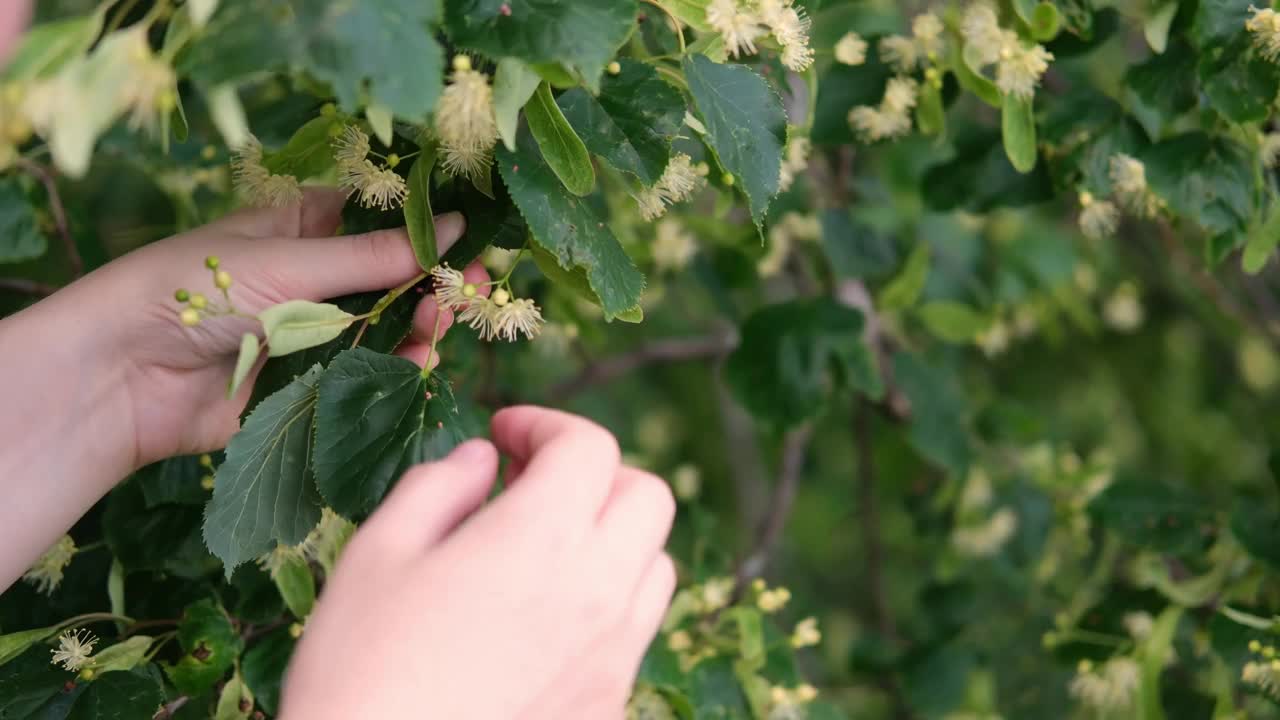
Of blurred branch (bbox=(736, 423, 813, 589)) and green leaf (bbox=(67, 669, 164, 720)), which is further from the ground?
green leaf (bbox=(67, 669, 164, 720))

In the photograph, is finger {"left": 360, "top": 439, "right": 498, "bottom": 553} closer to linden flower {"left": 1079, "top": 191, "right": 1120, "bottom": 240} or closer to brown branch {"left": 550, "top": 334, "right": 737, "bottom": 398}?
linden flower {"left": 1079, "top": 191, "right": 1120, "bottom": 240}

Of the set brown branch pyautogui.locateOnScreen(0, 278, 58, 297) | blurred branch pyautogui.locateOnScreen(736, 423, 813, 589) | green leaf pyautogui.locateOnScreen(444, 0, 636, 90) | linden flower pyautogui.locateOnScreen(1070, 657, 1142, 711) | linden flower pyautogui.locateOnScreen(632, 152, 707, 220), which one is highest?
green leaf pyautogui.locateOnScreen(444, 0, 636, 90)

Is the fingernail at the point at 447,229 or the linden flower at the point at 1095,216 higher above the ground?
the fingernail at the point at 447,229

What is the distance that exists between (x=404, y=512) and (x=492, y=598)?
0.07 meters

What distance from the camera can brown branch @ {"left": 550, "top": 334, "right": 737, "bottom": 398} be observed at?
1620 mm

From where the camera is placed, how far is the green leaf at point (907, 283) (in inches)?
55.2

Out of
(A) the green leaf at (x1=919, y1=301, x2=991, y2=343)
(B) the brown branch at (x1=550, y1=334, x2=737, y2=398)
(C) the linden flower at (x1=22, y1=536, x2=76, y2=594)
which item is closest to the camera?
(C) the linden flower at (x1=22, y1=536, x2=76, y2=594)

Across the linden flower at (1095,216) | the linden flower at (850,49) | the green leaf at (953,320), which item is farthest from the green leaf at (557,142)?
the green leaf at (953,320)

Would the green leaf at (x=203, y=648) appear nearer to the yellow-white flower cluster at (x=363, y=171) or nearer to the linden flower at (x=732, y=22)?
the yellow-white flower cluster at (x=363, y=171)

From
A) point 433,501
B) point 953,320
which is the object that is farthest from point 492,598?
point 953,320

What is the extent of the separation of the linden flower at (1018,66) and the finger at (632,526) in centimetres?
54

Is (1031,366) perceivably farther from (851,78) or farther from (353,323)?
(353,323)

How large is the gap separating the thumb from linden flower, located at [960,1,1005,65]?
52cm

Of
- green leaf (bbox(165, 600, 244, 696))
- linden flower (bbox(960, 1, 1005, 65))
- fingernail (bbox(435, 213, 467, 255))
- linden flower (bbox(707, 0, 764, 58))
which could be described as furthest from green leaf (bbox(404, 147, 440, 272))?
linden flower (bbox(960, 1, 1005, 65))
